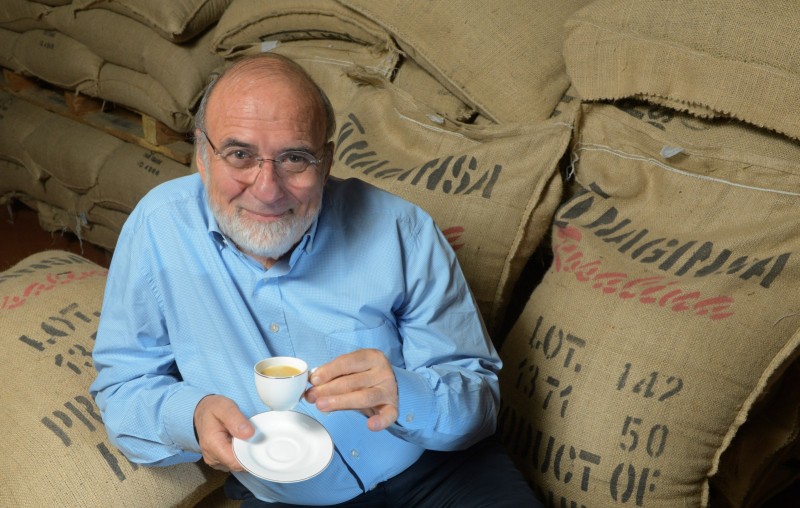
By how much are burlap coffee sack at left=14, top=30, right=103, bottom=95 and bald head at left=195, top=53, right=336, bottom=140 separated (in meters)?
1.82

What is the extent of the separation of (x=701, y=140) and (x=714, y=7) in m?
0.27

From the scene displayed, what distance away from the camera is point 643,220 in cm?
158

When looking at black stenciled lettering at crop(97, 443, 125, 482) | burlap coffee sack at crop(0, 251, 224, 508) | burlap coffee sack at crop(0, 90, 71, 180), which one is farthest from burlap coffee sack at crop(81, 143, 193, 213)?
black stenciled lettering at crop(97, 443, 125, 482)

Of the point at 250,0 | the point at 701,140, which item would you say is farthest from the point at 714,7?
the point at 250,0

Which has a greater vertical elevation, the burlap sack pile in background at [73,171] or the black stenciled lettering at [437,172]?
the black stenciled lettering at [437,172]

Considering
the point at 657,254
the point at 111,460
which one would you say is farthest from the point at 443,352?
the point at 111,460

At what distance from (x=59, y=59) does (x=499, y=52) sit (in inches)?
72.9

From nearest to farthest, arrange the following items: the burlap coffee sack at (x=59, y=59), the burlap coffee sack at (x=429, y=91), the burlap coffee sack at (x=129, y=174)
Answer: the burlap coffee sack at (x=429, y=91) → the burlap coffee sack at (x=129, y=174) → the burlap coffee sack at (x=59, y=59)

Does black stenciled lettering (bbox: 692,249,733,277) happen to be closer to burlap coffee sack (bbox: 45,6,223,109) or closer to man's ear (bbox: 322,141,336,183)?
man's ear (bbox: 322,141,336,183)

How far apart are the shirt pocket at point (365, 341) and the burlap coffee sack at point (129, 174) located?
1.55 metres

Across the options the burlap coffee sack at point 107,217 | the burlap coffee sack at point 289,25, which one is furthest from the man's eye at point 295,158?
the burlap coffee sack at point 107,217

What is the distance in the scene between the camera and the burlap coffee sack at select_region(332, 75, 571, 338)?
165 centimetres

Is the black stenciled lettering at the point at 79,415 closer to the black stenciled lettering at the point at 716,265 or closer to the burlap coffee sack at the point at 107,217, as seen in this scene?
the black stenciled lettering at the point at 716,265

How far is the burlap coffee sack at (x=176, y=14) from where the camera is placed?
2469 mm
